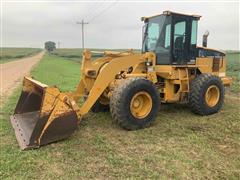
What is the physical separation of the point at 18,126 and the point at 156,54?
375cm

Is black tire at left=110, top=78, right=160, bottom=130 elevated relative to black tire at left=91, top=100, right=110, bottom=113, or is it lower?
elevated

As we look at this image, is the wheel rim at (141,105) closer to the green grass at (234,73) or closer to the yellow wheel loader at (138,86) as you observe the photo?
the yellow wheel loader at (138,86)

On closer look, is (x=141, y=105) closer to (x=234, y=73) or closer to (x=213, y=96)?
(x=213, y=96)

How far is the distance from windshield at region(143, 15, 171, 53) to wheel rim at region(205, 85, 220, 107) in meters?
1.73

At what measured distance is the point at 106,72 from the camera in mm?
6977

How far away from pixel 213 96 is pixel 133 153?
403 centimetres

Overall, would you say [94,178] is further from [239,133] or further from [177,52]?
[177,52]

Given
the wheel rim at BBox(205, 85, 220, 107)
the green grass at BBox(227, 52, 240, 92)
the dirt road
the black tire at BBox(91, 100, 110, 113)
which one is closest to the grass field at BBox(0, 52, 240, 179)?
the black tire at BBox(91, 100, 110, 113)

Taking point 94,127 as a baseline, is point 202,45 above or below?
above

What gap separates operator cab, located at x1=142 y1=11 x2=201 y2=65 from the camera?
7.88m

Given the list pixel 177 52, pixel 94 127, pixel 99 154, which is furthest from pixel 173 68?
pixel 99 154

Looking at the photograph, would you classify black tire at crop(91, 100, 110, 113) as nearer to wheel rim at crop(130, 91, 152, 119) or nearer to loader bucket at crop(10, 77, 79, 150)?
wheel rim at crop(130, 91, 152, 119)

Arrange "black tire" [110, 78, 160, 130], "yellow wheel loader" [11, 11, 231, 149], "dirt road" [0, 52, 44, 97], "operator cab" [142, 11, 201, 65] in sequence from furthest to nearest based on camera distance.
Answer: "dirt road" [0, 52, 44, 97], "operator cab" [142, 11, 201, 65], "black tire" [110, 78, 160, 130], "yellow wheel loader" [11, 11, 231, 149]

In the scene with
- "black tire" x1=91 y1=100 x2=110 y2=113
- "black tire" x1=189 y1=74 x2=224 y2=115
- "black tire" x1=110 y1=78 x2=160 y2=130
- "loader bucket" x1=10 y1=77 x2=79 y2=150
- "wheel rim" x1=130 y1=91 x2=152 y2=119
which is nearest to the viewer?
"loader bucket" x1=10 y1=77 x2=79 y2=150
